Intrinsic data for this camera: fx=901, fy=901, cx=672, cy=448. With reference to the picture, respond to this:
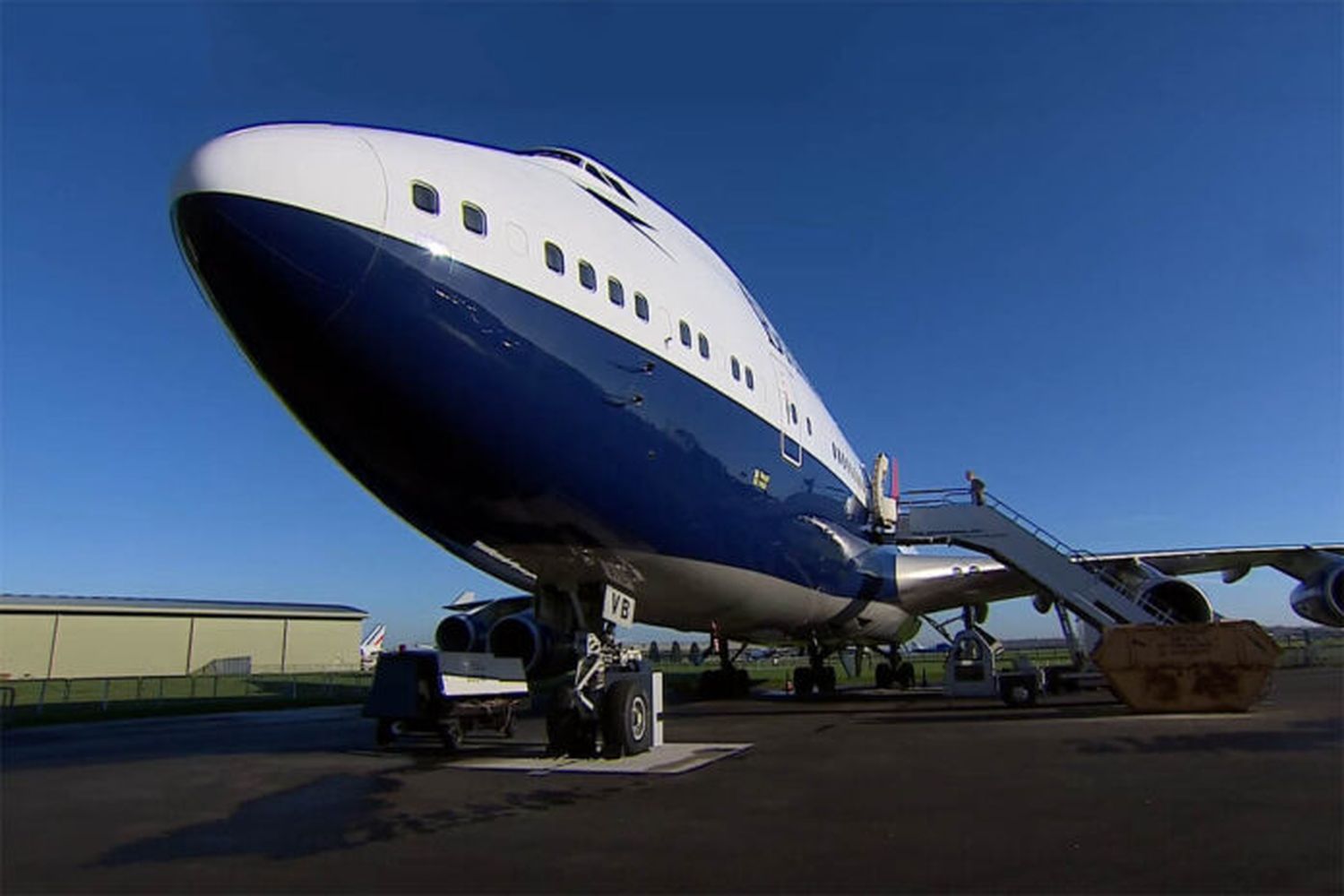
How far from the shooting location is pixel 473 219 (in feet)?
24.5

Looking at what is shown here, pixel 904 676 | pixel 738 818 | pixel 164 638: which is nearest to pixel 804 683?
pixel 904 676

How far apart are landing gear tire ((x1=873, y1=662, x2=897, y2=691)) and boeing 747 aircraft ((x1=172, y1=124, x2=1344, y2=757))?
13945mm

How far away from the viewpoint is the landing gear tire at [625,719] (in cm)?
954

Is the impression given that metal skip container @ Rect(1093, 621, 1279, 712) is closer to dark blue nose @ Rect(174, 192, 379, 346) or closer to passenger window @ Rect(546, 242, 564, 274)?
passenger window @ Rect(546, 242, 564, 274)

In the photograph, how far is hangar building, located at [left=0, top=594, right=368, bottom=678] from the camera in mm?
46812

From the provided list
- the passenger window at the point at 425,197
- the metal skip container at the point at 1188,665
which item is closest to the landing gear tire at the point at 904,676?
the metal skip container at the point at 1188,665

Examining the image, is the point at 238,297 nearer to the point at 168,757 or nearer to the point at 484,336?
the point at 484,336

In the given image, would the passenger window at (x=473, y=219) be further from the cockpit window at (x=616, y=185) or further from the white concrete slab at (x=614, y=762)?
the white concrete slab at (x=614, y=762)

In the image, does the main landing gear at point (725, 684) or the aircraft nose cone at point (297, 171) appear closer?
the aircraft nose cone at point (297, 171)

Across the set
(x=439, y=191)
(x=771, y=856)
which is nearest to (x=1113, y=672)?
(x=771, y=856)

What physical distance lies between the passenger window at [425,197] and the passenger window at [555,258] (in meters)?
1.07

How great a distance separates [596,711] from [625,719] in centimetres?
35

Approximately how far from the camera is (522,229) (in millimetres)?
7770

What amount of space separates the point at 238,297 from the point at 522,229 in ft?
7.69
